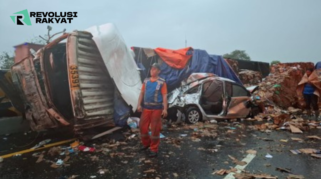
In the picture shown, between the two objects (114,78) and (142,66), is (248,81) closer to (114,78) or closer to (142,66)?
(142,66)

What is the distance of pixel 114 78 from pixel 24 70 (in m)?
2.12

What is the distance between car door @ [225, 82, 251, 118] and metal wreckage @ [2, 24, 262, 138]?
35 millimetres

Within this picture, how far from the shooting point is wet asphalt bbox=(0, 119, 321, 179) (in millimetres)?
3719

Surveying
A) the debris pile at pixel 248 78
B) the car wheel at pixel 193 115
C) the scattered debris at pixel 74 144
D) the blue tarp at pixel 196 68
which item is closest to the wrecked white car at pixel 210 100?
the car wheel at pixel 193 115

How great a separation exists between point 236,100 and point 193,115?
178cm

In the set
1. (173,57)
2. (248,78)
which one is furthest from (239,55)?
(173,57)

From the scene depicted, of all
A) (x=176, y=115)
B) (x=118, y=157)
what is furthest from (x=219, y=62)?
(x=118, y=157)

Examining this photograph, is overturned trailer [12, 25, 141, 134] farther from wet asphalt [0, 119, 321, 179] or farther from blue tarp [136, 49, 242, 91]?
blue tarp [136, 49, 242, 91]

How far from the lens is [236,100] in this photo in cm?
839

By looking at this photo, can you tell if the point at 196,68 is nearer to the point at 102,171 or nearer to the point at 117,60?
the point at 117,60

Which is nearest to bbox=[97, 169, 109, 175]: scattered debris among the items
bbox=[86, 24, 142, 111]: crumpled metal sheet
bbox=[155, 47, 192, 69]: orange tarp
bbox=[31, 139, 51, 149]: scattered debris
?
bbox=[31, 139, 51, 149]: scattered debris

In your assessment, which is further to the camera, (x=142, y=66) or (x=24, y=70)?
(x=142, y=66)

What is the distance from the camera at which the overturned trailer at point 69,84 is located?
5.32 meters

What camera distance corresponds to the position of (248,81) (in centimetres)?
1560
